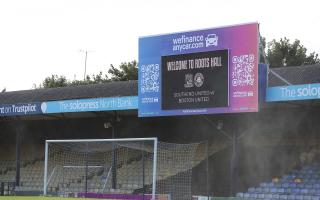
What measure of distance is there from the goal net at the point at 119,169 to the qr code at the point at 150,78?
2170 millimetres

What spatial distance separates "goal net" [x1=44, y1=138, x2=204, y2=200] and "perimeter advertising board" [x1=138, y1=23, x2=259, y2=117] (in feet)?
7.56

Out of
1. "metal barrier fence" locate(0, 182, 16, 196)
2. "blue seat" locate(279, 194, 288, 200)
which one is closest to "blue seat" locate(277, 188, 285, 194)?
"blue seat" locate(279, 194, 288, 200)

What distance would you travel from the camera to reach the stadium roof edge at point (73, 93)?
32634mm

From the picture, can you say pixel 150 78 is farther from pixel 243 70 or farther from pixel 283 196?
pixel 283 196

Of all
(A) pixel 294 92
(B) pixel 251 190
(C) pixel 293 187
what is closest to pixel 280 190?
(C) pixel 293 187

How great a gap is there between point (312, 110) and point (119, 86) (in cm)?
1208

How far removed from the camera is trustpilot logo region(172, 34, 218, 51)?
2350 centimetres

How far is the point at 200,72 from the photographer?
23594 mm

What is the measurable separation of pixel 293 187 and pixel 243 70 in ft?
17.0

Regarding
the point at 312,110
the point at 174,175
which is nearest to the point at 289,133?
the point at 312,110

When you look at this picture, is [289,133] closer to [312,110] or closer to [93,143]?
[312,110]

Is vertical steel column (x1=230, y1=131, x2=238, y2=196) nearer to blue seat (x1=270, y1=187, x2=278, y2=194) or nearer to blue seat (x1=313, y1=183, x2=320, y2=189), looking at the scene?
blue seat (x1=270, y1=187, x2=278, y2=194)

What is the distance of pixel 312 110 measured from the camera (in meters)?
25.6

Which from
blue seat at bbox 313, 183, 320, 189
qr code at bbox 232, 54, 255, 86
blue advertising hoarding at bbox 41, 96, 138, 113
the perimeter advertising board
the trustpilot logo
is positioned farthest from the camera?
blue advertising hoarding at bbox 41, 96, 138, 113
